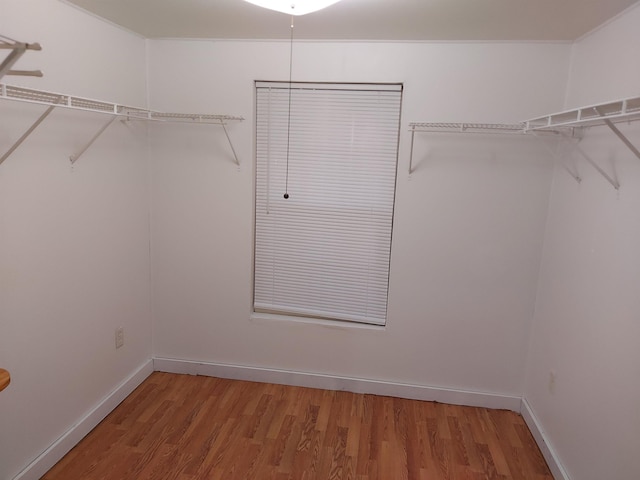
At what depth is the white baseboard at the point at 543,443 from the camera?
7.19 feet

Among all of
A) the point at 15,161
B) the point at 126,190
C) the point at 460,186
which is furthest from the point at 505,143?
the point at 15,161

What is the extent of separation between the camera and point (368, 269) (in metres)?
2.91

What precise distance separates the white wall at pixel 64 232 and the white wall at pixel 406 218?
1.03 ft

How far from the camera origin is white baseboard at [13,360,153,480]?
2080 millimetres

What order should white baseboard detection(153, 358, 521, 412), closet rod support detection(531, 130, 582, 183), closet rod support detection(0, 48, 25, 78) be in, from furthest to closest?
white baseboard detection(153, 358, 521, 412) < closet rod support detection(531, 130, 582, 183) < closet rod support detection(0, 48, 25, 78)

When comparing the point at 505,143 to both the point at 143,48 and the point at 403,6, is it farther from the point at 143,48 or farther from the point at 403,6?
the point at 143,48

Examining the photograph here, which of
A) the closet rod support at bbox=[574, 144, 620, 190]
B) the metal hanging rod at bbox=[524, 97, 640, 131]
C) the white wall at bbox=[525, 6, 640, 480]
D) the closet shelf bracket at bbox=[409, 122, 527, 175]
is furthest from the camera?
the closet shelf bracket at bbox=[409, 122, 527, 175]

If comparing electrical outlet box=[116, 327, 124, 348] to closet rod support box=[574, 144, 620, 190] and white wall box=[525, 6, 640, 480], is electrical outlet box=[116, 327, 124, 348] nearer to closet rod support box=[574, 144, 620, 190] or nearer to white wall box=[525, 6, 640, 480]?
white wall box=[525, 6, 640, 480]

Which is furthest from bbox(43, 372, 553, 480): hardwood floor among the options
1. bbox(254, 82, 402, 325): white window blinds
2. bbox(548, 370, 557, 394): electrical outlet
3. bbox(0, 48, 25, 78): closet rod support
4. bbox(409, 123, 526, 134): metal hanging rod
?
bbox(0, 48, 25, 78): closet rod support

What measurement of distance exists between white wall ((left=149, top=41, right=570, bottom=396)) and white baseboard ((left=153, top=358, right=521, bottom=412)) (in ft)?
0.15

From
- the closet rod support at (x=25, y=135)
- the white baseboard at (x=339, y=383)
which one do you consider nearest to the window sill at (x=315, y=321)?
the white baseboard at (x=339, y=383)

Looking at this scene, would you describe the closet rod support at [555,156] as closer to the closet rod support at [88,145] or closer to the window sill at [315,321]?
the window sill at [315,321]

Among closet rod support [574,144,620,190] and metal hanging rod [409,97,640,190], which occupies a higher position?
metal hanging rod [409,97,640,190]

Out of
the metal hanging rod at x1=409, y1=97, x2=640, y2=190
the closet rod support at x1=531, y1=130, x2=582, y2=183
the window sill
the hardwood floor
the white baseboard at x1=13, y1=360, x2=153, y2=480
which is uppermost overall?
the metal hanging rod at x1=409, y1=97, x2=640, y2=190
